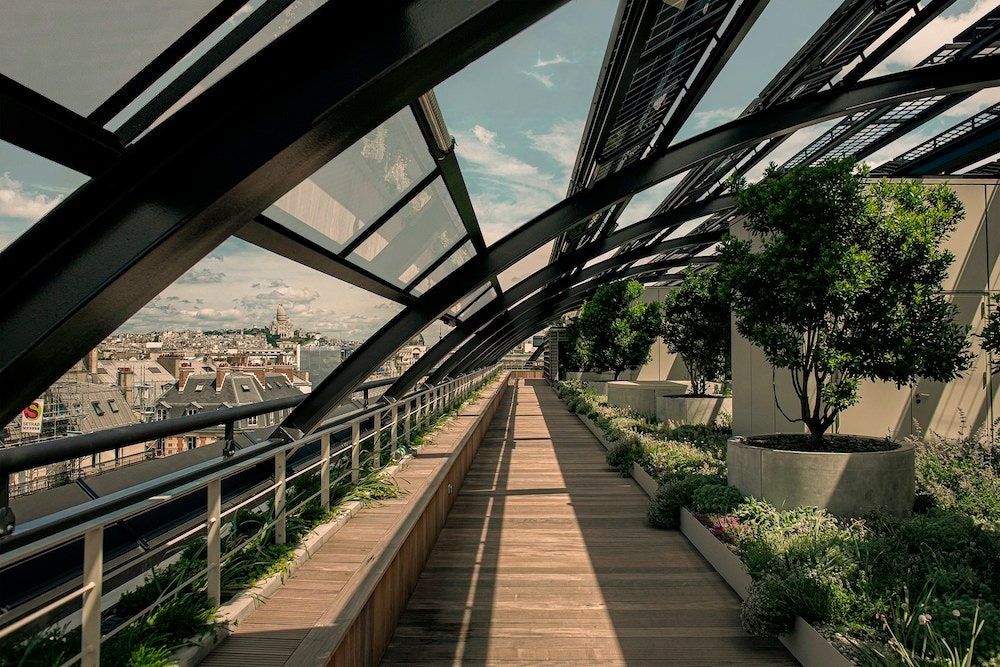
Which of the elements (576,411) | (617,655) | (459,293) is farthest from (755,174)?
(617,655)

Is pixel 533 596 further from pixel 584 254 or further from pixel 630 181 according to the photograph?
pixel 584 254

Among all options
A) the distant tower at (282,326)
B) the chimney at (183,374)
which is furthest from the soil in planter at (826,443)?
the chimney at (183,374)

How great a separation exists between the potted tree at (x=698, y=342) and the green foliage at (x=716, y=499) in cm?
539

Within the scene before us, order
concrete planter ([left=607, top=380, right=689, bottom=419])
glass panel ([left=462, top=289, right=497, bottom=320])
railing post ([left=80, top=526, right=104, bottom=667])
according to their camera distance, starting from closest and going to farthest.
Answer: railing post ([left=80, top=526, right=104, bottom=667]) < glass panel ([left=462, top=289, right=497, bottom=320]) < concrete planter ([left=607, top=380, right=689, bottom=419])

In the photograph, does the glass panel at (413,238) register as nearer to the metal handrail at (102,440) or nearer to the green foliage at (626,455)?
the metal handrail at (102,440)

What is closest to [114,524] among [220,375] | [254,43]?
[254,43]

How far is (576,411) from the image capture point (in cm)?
1852

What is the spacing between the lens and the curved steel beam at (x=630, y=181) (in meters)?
6.05

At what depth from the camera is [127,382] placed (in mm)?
4434

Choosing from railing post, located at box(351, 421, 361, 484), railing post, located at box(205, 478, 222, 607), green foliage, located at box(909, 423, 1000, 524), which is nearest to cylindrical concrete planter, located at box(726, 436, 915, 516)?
green foliage, located at box(909, 423, 1000, 524)

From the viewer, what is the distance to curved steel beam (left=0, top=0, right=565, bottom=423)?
6.76ft

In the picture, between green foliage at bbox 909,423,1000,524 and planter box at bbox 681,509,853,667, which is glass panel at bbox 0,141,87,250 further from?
green foliage at bbox 909,423,1000,524

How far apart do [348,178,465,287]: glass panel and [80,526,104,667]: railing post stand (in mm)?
3073

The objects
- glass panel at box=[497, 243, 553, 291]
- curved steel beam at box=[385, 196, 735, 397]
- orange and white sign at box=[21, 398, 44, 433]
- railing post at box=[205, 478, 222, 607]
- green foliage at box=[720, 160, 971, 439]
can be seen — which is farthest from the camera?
glass panel at box=[497, 243, 553, 291]
